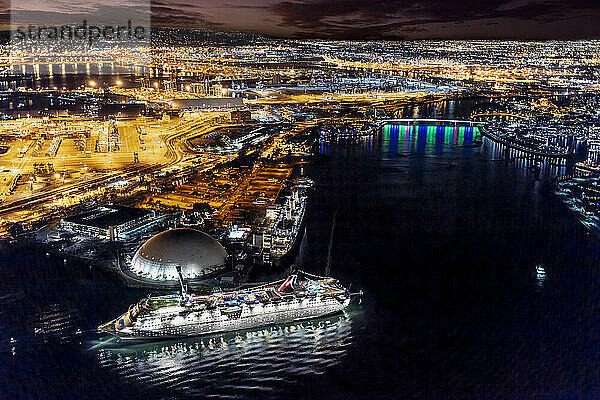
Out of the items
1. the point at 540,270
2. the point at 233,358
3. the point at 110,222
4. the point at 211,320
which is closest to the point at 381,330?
the point at 233,358

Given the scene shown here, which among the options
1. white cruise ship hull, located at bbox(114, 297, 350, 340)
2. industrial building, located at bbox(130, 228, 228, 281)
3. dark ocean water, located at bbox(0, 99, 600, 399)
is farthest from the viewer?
industrial building, located at bbox(130, 228, 228, 281)

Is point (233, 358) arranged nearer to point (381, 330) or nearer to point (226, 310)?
point (226, 310)

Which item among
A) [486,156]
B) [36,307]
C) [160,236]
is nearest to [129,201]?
[160,236]

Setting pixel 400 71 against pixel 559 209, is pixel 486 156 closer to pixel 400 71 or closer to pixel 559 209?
pixel 559 209

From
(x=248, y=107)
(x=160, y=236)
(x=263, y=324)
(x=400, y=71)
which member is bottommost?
(x=263, y=324)

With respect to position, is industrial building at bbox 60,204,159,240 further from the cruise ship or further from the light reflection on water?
the light reflection on water

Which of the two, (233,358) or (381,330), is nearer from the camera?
(233,358)

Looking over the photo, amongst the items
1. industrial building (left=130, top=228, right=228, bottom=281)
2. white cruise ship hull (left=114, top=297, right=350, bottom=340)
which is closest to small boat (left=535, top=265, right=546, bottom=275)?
white cruise ship hull (left=114, top=297, right=350, bottom=340)
